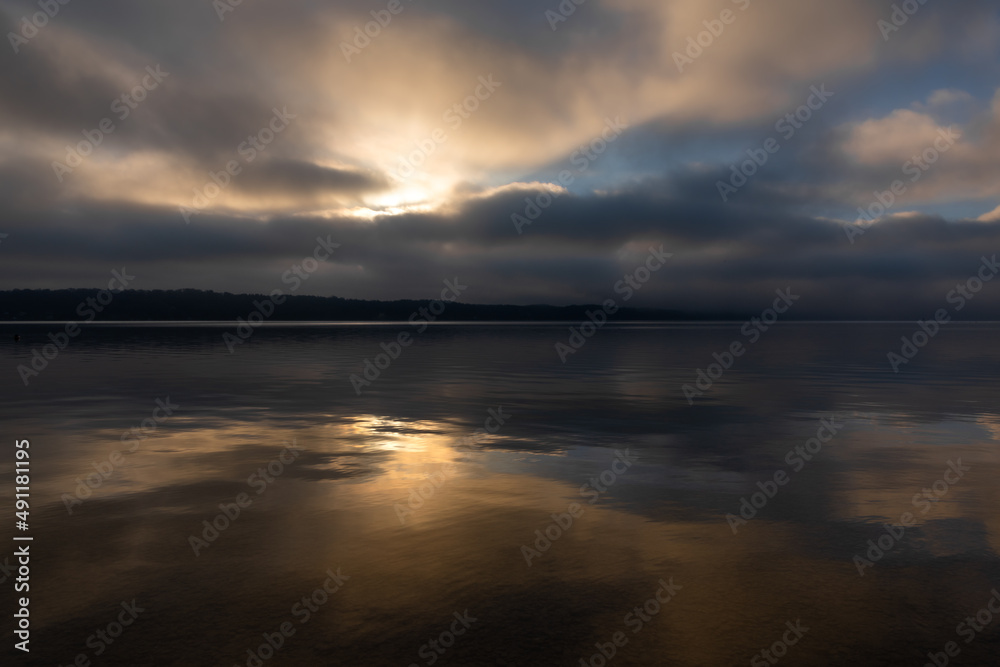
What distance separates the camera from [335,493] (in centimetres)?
1275

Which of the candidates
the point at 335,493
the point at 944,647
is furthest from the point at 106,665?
the point at 944,647

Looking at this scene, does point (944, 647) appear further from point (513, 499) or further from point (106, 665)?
point (106, 665)

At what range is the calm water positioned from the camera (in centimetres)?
705

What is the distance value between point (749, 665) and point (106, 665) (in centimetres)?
649

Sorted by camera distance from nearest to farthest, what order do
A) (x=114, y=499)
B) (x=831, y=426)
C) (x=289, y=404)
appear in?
1. (x=114, y=499)
2. (x=831, y=426)
3. (x=289, y=404)

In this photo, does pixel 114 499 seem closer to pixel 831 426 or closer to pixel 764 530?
pixel 764 530

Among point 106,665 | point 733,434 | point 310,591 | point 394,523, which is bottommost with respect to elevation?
point 106,665

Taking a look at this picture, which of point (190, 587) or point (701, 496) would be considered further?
point (701, 496)

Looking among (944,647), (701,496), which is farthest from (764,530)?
(944,647)

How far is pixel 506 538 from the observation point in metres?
10.2

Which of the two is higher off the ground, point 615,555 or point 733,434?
point 733,434

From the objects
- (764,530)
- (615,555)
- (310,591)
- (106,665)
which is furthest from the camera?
(764,530)

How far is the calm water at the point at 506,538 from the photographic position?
7.05m

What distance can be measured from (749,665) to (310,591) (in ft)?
17.0
